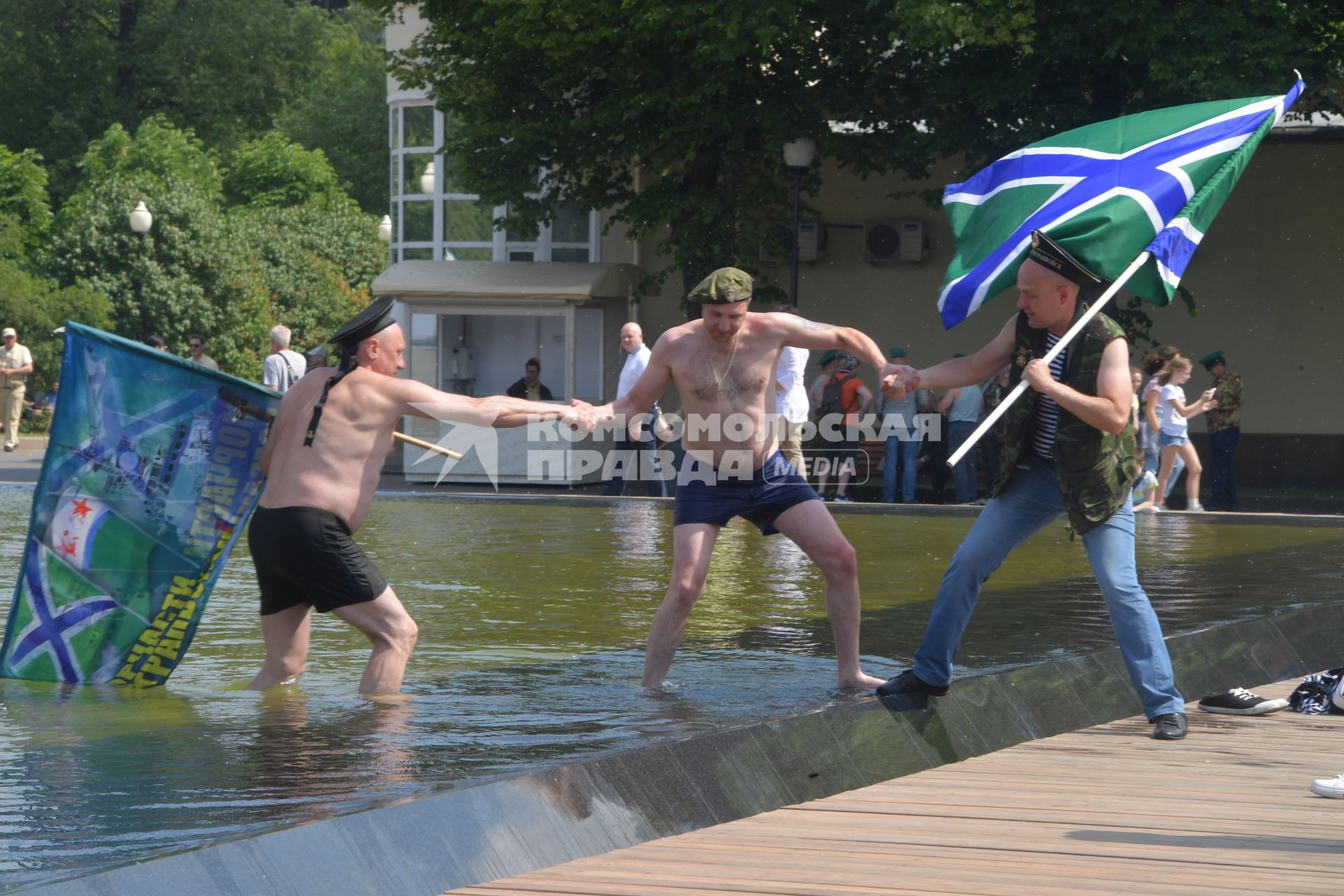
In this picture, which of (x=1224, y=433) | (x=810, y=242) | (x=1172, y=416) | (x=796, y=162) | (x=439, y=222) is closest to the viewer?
(x=1172, y=416)

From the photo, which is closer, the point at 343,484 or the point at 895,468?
the point at 343,484

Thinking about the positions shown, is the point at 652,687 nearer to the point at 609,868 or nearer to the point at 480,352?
the point at 609,868

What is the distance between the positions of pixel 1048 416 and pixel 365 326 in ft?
8.10

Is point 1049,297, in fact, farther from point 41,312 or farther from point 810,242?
point 41,312

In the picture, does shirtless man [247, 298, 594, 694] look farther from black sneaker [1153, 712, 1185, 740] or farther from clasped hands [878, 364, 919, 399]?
black sneaker [1153, 712, 1185, 740]

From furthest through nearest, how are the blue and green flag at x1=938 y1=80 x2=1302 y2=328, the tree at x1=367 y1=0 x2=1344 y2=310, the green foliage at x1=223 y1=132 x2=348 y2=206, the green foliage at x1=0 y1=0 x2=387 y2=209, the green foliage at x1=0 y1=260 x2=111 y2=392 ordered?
1. the green foliage at x1=223 y1=132 x2=348 y2=206
2. the green foliage at x1=0 y1=0 x2=387 y2=209
3. the green foliage at x1=0 y1=260 x2=111 y2=392
4. the tree at x1=367 y1=0 x2=1344 y2=310
5. the blue and green flag at x1=938 y1=80 x2=1302 y2=328

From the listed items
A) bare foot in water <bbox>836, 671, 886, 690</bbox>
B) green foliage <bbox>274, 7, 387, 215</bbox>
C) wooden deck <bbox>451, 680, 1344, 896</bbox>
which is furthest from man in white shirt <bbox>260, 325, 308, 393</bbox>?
green foliage <bbox>274, 7, 387, 215</bbox>

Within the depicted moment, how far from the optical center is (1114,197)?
721 cm

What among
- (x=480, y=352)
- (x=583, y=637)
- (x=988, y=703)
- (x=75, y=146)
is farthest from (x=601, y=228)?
(x=75, y=146)

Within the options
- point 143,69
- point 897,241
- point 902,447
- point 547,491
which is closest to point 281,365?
point 547,491

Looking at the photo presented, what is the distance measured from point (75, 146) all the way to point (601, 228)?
1492 inches

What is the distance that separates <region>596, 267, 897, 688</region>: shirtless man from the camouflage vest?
0.58 m

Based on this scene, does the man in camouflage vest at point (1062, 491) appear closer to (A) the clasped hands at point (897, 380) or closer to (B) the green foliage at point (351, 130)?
(A) the clasped hands at point (897, 380)

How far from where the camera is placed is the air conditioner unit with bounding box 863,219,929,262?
85.7 feet
